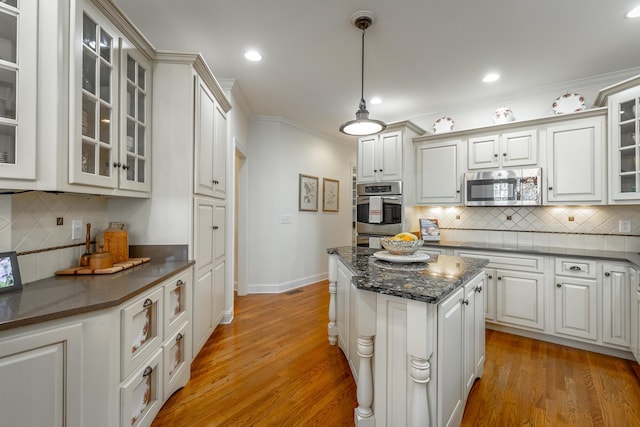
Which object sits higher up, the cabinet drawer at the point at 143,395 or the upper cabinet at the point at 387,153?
the upper cabinet at the point at 387,153

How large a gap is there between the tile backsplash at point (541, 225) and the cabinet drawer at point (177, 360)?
8.97 feet

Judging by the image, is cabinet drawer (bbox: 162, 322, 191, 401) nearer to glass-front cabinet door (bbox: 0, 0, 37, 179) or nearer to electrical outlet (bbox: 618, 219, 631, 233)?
glass-front cabinet door (bbox: 0, 0, 37, 179)

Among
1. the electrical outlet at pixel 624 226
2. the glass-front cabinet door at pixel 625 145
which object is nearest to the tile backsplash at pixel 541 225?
the electrical outlet at pixel 624 226

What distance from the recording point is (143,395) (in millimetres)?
1528

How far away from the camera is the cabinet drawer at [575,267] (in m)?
2.50

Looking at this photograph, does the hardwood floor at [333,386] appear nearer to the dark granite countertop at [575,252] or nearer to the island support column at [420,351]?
the island support column at [420,351]

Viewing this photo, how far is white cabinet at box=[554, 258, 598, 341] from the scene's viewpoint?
2.50 meters

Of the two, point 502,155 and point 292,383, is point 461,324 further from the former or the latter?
point 502,155

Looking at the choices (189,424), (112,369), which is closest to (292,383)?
(189,424)

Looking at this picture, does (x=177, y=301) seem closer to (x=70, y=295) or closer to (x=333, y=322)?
(x=70, y=295)

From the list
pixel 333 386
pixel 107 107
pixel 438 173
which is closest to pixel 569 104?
pixel 438 173

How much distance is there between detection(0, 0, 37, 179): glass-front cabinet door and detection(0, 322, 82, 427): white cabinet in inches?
28.2

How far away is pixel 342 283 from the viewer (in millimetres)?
2357

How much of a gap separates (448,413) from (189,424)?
4.68 ft
